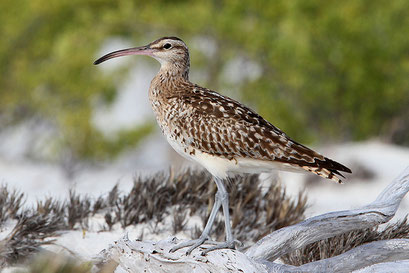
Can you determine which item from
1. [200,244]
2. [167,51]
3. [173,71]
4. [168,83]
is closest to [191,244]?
[200,244]

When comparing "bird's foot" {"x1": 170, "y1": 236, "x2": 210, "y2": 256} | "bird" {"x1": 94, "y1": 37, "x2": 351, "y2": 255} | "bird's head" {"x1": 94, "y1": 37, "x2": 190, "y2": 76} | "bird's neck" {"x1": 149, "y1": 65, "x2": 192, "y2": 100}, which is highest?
"bird's head" {"x1": 94, "y1": 37, "x2": 190, "y2": 76}

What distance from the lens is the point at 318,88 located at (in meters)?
16.4

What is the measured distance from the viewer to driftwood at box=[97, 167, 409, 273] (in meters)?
5.26

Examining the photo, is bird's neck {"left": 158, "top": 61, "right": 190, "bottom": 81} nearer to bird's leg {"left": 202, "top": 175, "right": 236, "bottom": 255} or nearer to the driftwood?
bird's leg {"left": 202, "top": 175, "right": 236, "bottom": 255}

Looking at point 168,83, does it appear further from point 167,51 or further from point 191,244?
point 191,244

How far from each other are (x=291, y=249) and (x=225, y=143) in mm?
1114

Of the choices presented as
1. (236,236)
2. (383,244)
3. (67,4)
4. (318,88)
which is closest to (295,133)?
(318,88)

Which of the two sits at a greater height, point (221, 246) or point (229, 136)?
point (229, 136)

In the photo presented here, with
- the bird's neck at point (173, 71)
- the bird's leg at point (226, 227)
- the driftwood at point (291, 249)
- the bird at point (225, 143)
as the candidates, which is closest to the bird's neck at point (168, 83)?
the bird's neck at point (173, 71)

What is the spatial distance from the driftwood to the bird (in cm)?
15

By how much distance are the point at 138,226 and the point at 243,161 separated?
2.29 m

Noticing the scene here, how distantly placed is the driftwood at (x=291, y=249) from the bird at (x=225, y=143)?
0.15 m

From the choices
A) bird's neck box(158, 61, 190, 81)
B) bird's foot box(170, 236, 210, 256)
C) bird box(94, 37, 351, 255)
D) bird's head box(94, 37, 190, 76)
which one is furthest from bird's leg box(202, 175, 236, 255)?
bird's head box(94, 37, 190, 76)

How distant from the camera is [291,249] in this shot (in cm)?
594
